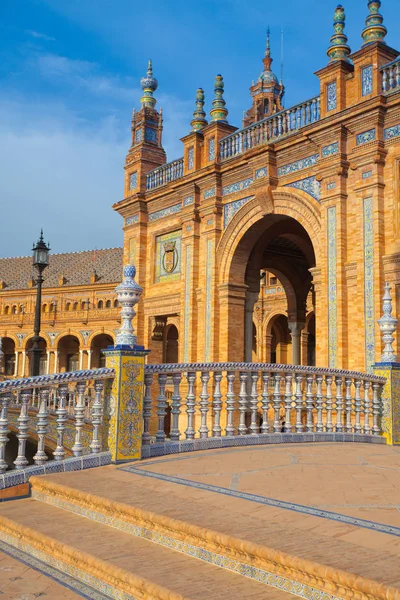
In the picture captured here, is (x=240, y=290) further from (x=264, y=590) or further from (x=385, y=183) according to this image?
(x=264, y=590)

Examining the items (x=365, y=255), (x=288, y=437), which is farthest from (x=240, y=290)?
(x=288, y=437)

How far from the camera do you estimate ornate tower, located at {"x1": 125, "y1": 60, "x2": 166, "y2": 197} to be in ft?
66.6

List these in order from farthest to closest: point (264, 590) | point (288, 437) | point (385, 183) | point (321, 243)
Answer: point (321, 243), point (385, 183), point (288, 437), point (264, 590)

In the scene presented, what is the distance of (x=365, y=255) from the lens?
12.7m

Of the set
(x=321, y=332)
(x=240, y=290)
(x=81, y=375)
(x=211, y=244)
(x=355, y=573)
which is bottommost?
(x=355, y=573)

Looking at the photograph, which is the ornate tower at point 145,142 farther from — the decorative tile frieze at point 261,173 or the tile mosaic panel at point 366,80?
the tile mosaic panel at point 366,80

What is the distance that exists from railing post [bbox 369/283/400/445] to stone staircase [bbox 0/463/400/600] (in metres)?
5.50

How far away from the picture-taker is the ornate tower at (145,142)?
20312 millimetres

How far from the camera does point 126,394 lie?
680 centimetres

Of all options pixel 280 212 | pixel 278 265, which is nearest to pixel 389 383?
pixel 280 212

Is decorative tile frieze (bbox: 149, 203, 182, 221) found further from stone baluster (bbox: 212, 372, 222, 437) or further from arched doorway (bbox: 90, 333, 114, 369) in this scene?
arched doorway (bbox: 90, 333, 114, 369)

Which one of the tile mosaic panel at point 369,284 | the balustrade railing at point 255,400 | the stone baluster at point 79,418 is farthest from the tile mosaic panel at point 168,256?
the stone baluster at point 79,418

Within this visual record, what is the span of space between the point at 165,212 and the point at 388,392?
1128cm

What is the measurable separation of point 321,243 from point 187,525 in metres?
10.7
